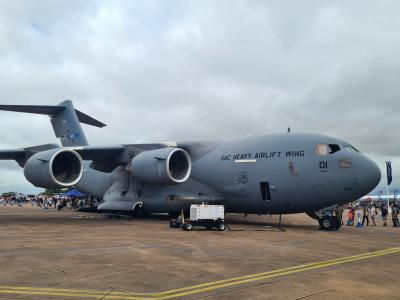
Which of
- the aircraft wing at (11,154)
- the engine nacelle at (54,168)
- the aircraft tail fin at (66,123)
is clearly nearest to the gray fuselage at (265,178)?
the engine nacelle at (54,168)

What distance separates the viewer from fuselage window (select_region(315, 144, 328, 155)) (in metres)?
16.5

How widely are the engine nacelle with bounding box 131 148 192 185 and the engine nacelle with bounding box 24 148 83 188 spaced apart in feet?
9.08

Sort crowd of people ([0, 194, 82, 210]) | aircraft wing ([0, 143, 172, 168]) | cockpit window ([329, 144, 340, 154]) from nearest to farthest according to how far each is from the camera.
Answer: cockpit window ([329, 144, 340, 154])
aircraft wing ([0, 143, 172, 168])
crowd of people ([0, 194, 82, 210])

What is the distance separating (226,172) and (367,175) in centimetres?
619

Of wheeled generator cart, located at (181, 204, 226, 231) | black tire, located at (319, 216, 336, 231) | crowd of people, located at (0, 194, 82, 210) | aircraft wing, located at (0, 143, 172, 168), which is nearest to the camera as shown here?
wheeled generator cart, located at (181, 204, 226, 231)

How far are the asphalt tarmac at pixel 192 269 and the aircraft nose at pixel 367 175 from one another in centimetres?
413

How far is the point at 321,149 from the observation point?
16578mm

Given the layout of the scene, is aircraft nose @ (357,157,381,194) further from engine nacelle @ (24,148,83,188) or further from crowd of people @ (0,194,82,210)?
crowd of people @ (0,194,82,210)

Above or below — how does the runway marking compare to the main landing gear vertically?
below

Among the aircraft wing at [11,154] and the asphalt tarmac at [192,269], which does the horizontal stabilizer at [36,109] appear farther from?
the asphalt tarmac at [192,269]

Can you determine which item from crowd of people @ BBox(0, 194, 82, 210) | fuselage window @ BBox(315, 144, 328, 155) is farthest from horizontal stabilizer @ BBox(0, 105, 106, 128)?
fuselage window @ BBox(315, 144, 328, 155)

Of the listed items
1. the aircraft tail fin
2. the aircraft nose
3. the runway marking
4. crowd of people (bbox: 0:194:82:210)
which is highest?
the aircraft tail fin

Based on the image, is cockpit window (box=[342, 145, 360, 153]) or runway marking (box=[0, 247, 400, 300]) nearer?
runway marking (box=[0, 247, 400, 300])

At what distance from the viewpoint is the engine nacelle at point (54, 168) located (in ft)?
56.8
